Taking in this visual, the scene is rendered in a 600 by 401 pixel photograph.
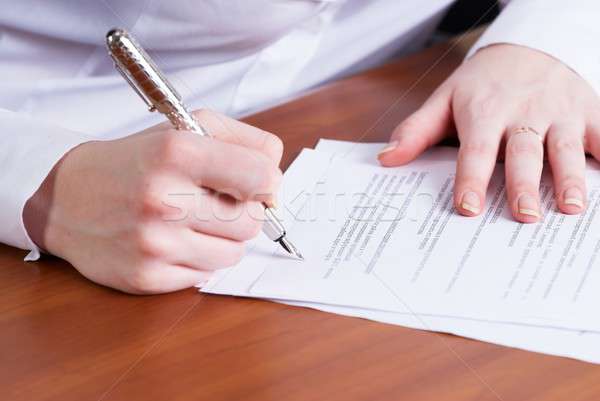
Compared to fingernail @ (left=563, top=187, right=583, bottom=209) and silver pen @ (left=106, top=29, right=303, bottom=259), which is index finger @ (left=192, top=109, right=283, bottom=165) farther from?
fingernail @ (left=563, top=187, right=583, bottom=209)

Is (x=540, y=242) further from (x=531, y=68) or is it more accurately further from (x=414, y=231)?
(x=531, y=68)

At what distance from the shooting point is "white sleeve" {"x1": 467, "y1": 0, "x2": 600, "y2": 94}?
83cm

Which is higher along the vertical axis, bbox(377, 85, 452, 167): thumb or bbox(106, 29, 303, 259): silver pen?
bbox(106, 29, 303, 259): silver pen

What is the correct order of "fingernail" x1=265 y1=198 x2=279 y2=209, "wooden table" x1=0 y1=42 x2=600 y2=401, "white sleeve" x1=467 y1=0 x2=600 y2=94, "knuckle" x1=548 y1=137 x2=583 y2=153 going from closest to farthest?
"wooden table" x1=0 y1=42 x2=600 y2=401 < "fingernail" x1=265 y1=198 x2=279 y2=209 < "knuckle" x1=548 y1=137 x2=583 y2=153 < "white sleeve" x1=467 y1=0 x2=600 y2=94

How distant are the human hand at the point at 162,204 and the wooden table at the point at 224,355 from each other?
1.0 inches

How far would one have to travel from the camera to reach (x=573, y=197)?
25.5 inches

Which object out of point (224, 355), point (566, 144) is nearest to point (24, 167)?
point (224, 355)

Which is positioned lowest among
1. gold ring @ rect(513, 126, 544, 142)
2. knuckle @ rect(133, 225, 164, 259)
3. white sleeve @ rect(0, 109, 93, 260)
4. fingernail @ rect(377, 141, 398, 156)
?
gold ring @ rect(513, 126, 544, 142)

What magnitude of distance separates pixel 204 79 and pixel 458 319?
0.51 meters

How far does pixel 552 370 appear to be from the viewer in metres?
0.49

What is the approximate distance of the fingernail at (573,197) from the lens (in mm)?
643

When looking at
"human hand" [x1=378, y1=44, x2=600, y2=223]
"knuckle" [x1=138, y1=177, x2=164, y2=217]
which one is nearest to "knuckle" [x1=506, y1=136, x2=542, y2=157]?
"human hand" [x1=378, y1=44, x2=600, y2=223]

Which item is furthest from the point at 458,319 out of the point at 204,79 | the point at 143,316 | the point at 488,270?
the point at 204,79

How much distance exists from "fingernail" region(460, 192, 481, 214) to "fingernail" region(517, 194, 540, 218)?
0.03 metres
